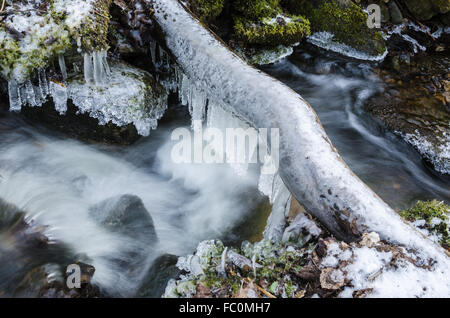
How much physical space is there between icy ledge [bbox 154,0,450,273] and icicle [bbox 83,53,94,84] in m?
1.11

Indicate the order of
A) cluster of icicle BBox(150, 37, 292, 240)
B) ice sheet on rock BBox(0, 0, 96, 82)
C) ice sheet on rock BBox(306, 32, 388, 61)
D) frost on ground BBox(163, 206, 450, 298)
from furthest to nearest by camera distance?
1. ice sheet on rock BBox(306, 32, 388, 61)
2. ice sheet on rock BBox(0, 0, 96, 82)
3. cluster of icicle BBox(150, 37, 292, 240)
4. frost on ground BBox(163, 206, 450, 298)

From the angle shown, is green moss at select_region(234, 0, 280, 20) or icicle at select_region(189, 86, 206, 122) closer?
icicle at select_region(189, 86, 206, 122)

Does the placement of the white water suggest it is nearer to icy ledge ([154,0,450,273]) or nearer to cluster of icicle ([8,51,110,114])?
cluster of icicle ([8,51,110,114])

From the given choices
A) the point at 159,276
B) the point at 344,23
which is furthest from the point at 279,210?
the point at 344,23

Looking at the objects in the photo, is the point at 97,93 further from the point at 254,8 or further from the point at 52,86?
the point at 254,8

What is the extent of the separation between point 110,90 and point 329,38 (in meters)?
5.37

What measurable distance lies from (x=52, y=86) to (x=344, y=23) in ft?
19.6

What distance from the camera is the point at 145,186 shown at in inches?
160

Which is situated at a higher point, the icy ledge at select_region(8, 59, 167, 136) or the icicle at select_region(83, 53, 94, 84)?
the icicle at select_region(83, 53, 94, 84)

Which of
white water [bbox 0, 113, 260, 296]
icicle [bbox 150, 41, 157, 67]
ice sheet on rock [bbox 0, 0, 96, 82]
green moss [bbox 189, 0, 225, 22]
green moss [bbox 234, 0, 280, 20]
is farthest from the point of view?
green moss [bbox 234, 0, 280, 20]

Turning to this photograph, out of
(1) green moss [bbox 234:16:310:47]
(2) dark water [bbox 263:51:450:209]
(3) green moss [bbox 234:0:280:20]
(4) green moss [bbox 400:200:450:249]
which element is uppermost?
(3) green moss [bbox 234:0:280:20]

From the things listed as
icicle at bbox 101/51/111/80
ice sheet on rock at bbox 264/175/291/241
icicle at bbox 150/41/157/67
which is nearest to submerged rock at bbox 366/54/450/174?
ice sheet on rock at bbox 264/175/291/241

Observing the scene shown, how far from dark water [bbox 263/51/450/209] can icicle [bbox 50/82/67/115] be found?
3.91m

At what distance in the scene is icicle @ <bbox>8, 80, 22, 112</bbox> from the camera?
3.80 metres
